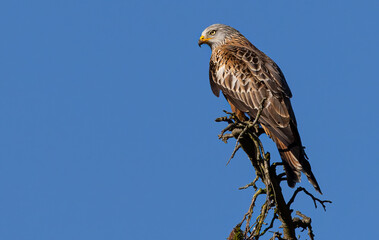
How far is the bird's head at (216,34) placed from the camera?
9406 mm

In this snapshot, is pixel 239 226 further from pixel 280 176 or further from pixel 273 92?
pixel 273 92

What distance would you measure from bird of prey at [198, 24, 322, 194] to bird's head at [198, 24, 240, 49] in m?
0.23

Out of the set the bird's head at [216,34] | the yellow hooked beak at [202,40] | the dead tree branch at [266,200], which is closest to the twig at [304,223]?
the dead tree branch at [266,200]

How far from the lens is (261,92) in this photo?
7.38 m

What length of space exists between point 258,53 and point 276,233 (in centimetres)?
419

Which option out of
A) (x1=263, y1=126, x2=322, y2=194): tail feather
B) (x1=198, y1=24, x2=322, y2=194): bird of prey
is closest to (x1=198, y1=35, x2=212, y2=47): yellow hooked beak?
(x1=198, y1=24, x2=322, y2=194): bird of prey

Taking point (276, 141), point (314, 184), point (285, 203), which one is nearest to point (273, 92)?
point (276, 141)

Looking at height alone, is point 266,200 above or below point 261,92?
below

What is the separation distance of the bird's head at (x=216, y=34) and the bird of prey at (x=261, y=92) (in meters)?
0.23

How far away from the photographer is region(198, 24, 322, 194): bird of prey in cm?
625

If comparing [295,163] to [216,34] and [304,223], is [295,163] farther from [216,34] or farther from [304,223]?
[216,34]

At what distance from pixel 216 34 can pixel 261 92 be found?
2429 mm

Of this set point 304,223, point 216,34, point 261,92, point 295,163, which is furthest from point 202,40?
point 304,223

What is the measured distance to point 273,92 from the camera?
→ 23.8ft
